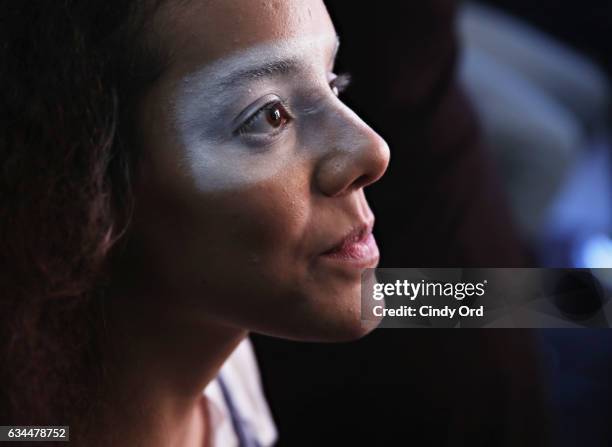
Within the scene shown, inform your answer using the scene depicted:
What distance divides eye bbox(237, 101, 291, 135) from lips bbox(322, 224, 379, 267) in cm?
10

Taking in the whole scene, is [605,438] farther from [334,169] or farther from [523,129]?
[334,169]

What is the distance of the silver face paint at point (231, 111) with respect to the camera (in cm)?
61

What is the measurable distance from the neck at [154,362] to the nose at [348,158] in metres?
0.15

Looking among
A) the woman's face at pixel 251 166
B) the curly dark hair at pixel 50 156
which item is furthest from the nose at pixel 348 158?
the curly dark hair at pixel 50 156

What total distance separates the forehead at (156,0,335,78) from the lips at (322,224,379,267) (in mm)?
154

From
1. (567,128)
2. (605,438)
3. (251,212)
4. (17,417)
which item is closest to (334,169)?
(251,212)

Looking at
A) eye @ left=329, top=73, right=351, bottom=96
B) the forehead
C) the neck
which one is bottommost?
the neck

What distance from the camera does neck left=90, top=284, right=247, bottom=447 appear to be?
665 mm

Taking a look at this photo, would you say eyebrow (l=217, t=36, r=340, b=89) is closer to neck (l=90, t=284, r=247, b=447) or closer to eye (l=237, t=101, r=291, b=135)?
eye (l=237, t=101, r=291, b=135)

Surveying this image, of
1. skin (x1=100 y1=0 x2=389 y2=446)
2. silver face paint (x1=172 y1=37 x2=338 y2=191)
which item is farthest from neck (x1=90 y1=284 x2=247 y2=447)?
silver face paint (x1=172 y1=37 x2=338 y2=191)

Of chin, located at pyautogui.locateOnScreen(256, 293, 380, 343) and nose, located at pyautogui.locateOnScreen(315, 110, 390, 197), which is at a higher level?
nose, located at pyautogui.locateOnScreen(315, 110, 390, 197)

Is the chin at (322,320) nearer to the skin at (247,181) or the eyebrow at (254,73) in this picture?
the skin at (247,181)

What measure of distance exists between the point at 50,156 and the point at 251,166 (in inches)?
5.5

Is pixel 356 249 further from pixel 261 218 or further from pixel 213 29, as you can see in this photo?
pixel 213 29
